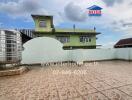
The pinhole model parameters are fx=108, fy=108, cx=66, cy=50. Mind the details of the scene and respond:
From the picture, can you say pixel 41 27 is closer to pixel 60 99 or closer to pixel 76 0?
pixel 76 0

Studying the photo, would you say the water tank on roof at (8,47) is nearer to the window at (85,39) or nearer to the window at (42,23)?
the window at (42,23)

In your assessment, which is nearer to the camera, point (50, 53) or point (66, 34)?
point (50, 53)

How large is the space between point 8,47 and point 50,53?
535cm

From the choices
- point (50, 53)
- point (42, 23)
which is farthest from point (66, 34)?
point (50, 53)

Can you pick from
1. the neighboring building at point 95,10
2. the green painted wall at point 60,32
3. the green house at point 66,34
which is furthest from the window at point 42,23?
the neighboring building at point 95,10

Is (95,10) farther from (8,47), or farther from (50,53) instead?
(8,47)

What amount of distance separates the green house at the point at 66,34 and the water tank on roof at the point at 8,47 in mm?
10353

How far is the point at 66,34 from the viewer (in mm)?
18797

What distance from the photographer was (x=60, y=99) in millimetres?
3371

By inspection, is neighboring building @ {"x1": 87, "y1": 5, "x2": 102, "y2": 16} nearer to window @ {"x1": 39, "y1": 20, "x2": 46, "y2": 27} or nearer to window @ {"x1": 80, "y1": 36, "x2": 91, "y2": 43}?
window @ {"x1": 80, "y1": 36, "x2": 91, "y2": 43}

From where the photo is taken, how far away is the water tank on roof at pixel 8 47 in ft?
21.9

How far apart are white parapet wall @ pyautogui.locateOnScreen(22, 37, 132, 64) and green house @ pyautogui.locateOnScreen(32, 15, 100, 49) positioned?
A: 6.23 metres

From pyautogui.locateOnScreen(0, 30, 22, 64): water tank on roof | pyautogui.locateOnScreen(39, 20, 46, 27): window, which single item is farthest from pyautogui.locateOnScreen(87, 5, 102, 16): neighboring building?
pyautogui.locateOnScreen(0, 30, 22, 64): water tank on roof

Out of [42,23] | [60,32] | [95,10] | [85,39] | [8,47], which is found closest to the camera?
[8,47]
